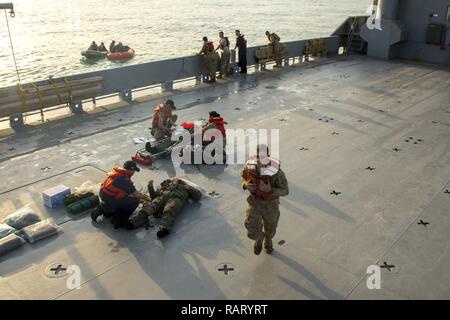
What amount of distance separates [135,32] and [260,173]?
44865 mm

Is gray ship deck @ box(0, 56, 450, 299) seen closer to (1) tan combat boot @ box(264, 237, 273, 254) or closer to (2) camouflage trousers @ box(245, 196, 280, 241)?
(1) tan combat boot @ box(264, 237, 273, 254)

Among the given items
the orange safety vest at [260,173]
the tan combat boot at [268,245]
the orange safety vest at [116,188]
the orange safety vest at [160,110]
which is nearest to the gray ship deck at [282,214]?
the tan combat boot at [268,245]

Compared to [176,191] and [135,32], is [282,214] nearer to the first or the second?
[176,191]

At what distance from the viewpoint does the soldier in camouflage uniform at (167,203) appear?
6.12 meters

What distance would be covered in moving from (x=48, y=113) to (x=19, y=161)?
359 cm

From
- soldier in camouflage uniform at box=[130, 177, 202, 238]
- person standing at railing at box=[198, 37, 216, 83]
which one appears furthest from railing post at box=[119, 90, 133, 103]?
soldier in camouflage uniform at box=[130, 177, 202, 238]

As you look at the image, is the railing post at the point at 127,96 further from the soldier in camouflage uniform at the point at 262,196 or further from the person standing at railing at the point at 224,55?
the soldier in camouflage uniform at the point at 262,196

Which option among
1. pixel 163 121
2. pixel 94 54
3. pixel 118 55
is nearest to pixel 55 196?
pixel 163 121

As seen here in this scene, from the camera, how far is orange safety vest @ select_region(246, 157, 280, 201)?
5.05 meters

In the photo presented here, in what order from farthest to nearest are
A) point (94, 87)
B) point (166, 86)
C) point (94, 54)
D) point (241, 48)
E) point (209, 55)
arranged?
1. point (94, 54)
2. point (241, 48)
3. point (209, 55)
4. point (166, 86)
5. point (94, 87)

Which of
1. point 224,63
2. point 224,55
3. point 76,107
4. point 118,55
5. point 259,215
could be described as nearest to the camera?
point 259,215

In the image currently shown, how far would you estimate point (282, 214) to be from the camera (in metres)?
6.58

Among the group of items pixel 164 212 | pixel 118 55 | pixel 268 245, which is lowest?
pixel 118 55

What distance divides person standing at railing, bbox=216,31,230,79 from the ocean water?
11.8 m
